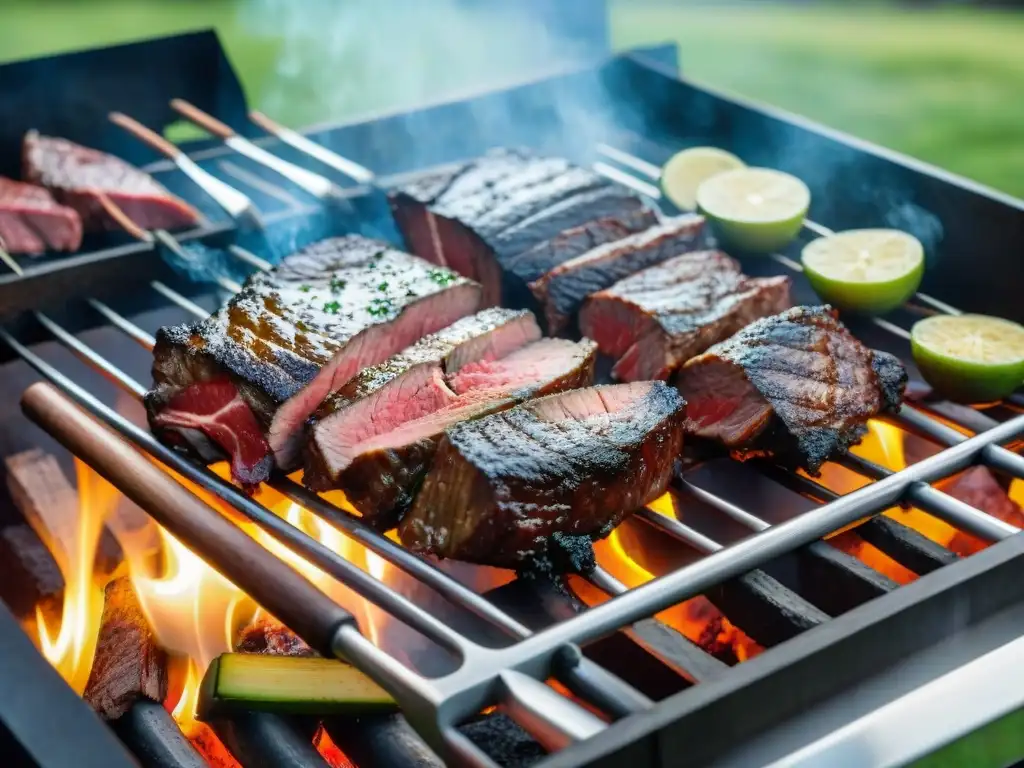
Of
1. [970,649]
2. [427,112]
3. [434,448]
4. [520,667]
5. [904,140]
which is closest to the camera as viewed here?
[520,667]

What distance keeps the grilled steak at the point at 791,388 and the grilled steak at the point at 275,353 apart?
0.82 metres

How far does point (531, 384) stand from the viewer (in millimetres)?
3002

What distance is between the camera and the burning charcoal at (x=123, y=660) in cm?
261

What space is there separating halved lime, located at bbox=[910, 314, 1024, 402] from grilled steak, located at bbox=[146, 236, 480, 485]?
4.67ft

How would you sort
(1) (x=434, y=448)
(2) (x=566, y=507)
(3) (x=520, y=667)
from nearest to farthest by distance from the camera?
1. (3) (x=520, y=667)
2. (2) (x=566, y=507)
3. (1) (x=434, y=448)

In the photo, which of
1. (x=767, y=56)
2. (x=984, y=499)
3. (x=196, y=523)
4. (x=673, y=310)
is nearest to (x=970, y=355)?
(x=984, y=499)

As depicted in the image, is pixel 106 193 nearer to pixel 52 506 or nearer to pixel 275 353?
pixel 52 506

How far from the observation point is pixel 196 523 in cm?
251

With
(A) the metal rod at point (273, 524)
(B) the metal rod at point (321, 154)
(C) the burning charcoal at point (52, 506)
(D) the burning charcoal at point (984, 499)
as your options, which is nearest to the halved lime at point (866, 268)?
(D) the burning charcoal at point (984, 499)

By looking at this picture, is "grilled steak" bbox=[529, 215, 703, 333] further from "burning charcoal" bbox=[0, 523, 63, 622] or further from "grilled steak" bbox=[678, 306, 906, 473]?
"burning charcoal" bbox=[0, 523, 63, 622]

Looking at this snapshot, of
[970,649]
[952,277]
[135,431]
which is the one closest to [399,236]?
[135,431]

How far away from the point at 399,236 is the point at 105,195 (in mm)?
1126

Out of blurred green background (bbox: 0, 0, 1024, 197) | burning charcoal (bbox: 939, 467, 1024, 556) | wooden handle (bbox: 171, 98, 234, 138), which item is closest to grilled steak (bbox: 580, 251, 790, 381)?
burning charcoal (bbox: 939, 467, 1024, 556)

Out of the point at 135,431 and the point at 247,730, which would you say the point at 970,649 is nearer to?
the point at 247,730
